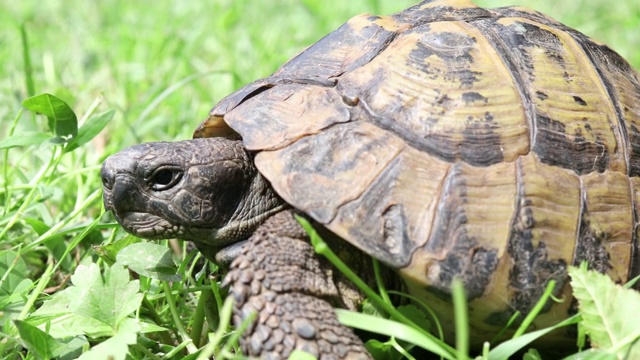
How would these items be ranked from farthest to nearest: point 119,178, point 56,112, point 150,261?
point 56,112, point 150,261, point 119,178

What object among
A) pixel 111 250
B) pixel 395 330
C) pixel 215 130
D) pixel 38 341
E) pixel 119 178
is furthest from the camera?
pixel 215 130

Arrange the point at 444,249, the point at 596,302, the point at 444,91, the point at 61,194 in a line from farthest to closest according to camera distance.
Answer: the point at 61,194, the point at 444,91, the point at 444,249, the point at 596,302

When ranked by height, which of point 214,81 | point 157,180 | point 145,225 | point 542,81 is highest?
point 542,81

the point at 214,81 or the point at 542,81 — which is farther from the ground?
the point at 542,81

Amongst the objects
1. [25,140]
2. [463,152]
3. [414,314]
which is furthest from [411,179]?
[25,140]

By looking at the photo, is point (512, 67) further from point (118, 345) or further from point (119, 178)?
point (118, 345)

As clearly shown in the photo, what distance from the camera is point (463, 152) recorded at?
86.6 inches

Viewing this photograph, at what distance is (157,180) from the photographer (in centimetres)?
231

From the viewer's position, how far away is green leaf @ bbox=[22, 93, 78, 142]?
2771 millimetres

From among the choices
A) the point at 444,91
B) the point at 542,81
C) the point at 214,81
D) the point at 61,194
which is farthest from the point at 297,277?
the point at 214,81

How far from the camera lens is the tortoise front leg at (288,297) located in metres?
1.96

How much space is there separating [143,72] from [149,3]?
2872mm

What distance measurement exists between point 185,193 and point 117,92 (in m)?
3.09

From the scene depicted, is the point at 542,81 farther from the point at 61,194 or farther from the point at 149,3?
the point at 149,3
